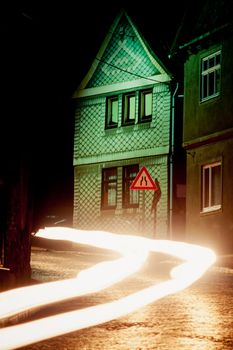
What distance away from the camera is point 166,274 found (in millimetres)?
14602

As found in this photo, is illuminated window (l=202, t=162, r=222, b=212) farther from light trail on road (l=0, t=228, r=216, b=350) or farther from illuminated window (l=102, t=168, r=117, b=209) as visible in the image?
illuminated window (l=102, t=168, r=117, b=209)

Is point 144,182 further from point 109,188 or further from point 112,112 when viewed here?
point 112,112

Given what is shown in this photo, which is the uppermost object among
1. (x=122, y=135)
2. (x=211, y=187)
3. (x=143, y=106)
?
(x=143, y=106)

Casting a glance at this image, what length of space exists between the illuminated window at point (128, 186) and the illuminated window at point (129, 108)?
1957mm

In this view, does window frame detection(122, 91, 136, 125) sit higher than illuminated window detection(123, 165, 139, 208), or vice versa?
window frame detection(122, 91, 136, 125)

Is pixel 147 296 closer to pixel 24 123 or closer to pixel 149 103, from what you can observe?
pixel 24 123

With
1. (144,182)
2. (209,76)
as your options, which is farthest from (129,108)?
(144,182)

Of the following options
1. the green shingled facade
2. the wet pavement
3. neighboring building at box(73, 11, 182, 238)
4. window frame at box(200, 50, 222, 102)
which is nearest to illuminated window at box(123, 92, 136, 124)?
neighboring building at box(73, 11, 182, 238)

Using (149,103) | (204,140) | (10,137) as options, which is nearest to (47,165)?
(10,137)

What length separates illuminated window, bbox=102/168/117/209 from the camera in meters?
31.9

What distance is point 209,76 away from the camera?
24.2 meters

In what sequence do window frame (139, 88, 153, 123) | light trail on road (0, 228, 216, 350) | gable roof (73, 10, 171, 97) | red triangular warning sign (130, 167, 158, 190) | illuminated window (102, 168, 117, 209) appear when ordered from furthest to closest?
1. illuminated window (102, 168, 117, 209)
2. window frame (139, 88, 153, 123)
3. gable roof (73, 10, 171, 97)
4. red triangular warning sign (130, 167, 158, 190)
5. light trail on road (0, 228, 216, 350)

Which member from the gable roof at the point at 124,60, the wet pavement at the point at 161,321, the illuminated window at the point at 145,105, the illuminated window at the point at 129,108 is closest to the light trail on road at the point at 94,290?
the wet pavement at the point at 161,321

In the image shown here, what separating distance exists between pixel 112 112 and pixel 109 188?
3208 mm
